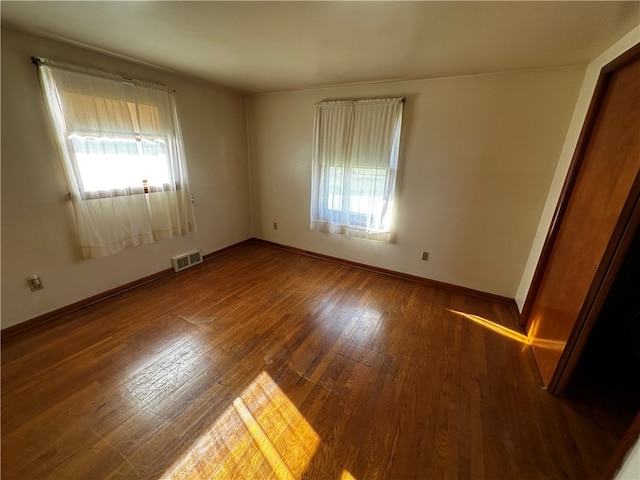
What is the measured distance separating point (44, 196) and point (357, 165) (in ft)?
9.71

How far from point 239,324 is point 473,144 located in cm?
287

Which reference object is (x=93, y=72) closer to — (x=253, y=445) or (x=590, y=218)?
(x=253, y=445)

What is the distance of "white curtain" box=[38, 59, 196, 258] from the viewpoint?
→ 205 centimetres

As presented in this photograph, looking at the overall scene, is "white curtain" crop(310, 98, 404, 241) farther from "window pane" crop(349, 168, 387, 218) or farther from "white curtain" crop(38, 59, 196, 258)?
"white curtain" crop(38, 59, 196, 258)

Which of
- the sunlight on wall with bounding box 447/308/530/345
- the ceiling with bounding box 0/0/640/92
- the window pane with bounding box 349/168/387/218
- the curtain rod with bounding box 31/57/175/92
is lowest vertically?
the sunlight on wall with bounding box 447/308/530/345

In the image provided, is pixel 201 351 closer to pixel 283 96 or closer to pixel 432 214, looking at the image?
pixel 432 214

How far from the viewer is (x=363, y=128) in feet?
9.68

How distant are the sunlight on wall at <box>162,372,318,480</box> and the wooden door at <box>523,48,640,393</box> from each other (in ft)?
5.61

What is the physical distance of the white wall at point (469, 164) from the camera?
7.47 feet

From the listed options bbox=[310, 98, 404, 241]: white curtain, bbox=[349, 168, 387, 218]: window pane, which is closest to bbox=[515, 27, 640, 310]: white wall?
bbox=[310, 98, 404, 241]: white curtain

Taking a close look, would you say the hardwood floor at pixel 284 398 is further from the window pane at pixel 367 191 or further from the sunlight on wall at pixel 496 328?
the window pane at pixel 367 191

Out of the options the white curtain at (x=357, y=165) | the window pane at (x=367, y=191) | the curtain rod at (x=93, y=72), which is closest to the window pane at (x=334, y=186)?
the white curtain at (x=357, y=165)

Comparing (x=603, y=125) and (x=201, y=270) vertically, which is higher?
(x=603, y=125)

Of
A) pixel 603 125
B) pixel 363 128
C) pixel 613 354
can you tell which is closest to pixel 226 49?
pixel 363 128
